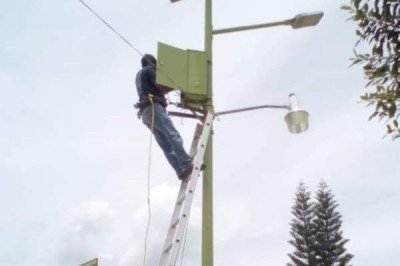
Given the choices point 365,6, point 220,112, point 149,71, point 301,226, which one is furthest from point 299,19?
point 301,226

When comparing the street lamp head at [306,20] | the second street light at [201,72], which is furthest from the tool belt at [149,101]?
the street lamp head at [306,20]

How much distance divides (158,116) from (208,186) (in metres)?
1.17

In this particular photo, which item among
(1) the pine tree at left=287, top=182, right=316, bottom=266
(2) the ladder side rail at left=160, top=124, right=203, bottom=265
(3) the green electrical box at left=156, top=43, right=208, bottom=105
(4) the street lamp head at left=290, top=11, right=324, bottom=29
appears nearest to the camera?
(2) the ladder side rail at left=160, top=124, right=203, bottom=265

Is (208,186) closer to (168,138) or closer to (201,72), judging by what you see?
(168,138)

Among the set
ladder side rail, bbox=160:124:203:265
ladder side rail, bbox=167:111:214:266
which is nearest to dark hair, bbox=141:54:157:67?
ladder side rail, bbox=160:124:203:265

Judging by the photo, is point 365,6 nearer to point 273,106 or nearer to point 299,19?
point 299,19

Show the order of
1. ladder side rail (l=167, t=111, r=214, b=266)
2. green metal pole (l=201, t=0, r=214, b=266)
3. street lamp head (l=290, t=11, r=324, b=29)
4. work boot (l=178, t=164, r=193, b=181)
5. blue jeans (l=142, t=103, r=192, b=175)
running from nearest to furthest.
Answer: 1. ladder side rail (l=167, t=111, r=214, b=266)
2. green metal pole (l=201, t=0, r=214, b=266)
3. work boot (l=178, t=164, r=193, b=181)
4. blue jeans (l=142, t=103, r=192, b=175)
5. street lamp head (l=290, t=11, r=324, b=29)

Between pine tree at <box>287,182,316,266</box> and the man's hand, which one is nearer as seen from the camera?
the man's hand

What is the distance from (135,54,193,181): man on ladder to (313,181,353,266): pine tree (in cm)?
3232

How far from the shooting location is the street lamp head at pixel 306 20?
17.1ft

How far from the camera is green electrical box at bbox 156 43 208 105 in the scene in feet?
16.6

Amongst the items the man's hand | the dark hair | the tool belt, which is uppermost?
the dark hair

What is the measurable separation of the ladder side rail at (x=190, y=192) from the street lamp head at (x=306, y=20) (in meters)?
1.49

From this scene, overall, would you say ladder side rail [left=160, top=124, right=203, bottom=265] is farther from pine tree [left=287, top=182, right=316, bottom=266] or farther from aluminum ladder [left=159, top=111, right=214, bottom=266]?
pine tree [left=287, top=182, right=316, bottom=266]
